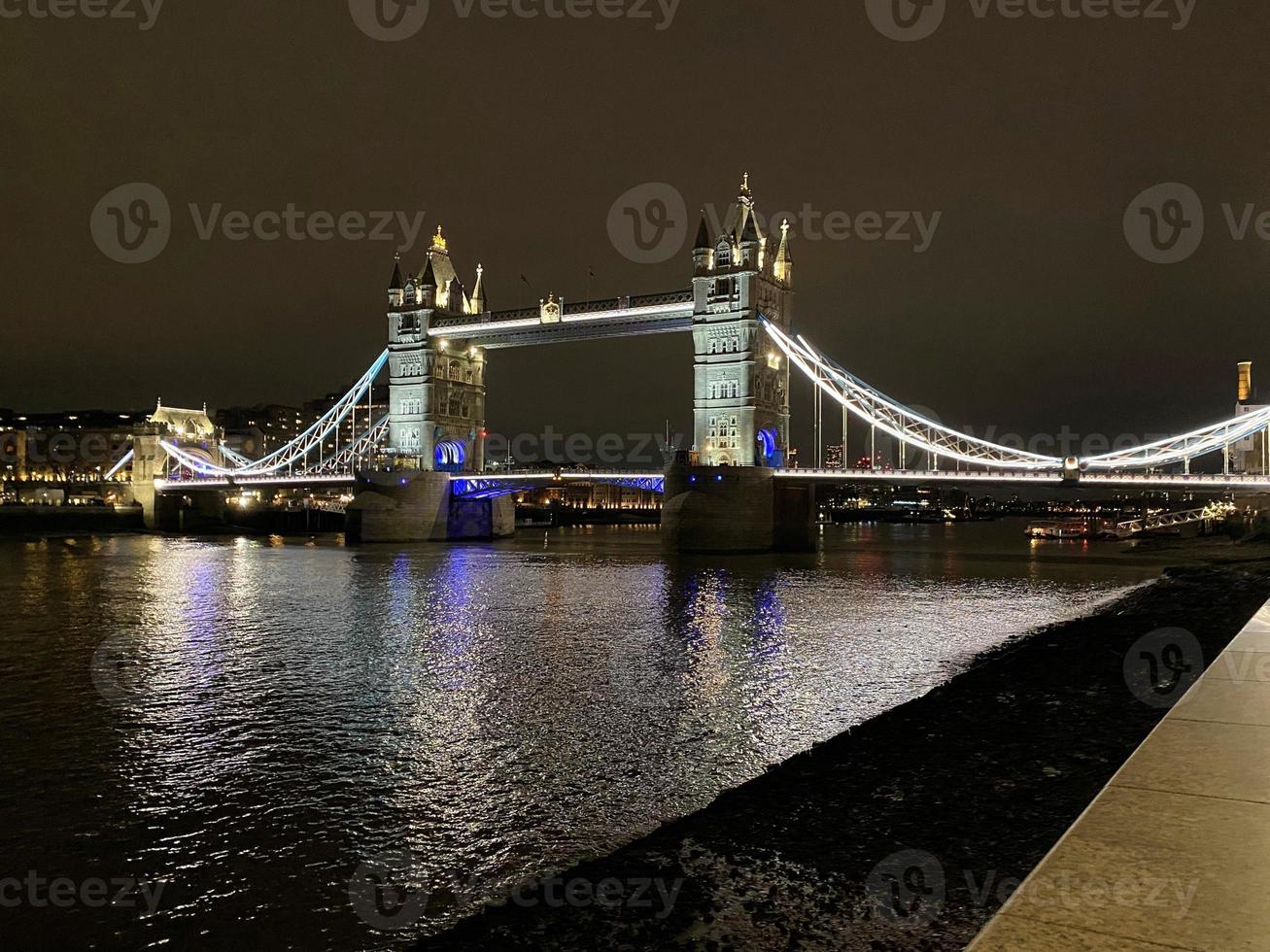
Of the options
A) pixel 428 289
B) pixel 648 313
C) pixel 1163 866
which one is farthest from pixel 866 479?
pixel 1163 866

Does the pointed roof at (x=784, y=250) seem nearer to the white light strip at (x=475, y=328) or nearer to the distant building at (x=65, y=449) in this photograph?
the white light strip at (x=475, y=328)

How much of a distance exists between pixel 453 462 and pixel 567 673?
49.7 meters

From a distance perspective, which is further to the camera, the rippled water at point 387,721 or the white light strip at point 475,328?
the white light strip at point 475,328

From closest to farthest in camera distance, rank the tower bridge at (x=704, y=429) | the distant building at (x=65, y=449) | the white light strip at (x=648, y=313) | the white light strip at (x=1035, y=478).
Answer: the white light strip at (x=1035, y=478), the tower bridge at (x=704, y=429), the white light strip at (x=648, y=313), the distant building at (x=65, y=449)

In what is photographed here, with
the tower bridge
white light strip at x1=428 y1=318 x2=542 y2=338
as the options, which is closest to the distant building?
the tower bridge

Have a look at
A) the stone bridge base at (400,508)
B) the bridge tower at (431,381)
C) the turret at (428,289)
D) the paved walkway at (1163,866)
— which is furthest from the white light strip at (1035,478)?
the paved walkway at (1163,866)

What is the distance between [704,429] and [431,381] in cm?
2091

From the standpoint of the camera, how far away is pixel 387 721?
11500 millimetres

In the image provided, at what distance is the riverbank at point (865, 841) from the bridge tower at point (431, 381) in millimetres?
53286

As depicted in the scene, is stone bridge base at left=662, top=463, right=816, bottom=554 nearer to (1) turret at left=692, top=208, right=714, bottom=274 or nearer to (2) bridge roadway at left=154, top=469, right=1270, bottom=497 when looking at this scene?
(2) bridge roadway at left=154, top=469, right=1270, bottom=497

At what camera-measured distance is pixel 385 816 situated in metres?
7.89

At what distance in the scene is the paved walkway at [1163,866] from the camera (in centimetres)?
271

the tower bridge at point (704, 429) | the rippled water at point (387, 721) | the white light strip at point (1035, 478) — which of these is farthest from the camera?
the tower bridge at point (704, 429)

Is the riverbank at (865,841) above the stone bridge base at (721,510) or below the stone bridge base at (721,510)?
below
